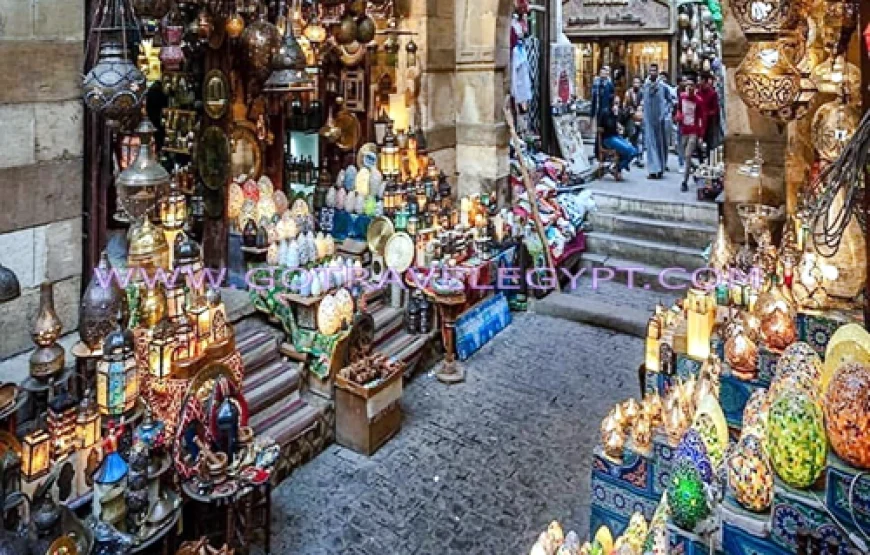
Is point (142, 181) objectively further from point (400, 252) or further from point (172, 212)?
point (400, 252)

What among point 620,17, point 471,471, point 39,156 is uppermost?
point 620,17

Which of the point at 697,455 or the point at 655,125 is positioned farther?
the point at 655,125

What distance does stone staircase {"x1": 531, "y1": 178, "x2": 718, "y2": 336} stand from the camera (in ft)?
22.6

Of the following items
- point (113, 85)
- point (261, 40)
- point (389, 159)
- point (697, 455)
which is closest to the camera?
point (697, 455)

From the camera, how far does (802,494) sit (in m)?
1.57

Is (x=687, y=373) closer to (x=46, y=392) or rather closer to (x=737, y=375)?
(x=737, y=375)

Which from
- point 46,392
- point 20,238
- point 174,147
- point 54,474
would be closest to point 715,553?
point 54,474

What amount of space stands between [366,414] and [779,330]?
2.51m

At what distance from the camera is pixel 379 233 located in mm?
5801

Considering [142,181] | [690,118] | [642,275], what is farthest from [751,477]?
[690,118]

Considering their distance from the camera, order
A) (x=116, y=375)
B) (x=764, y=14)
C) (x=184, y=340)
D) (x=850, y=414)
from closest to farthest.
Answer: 1. (x=850, y=414)
2. (x=764, y=14)
3. (x=116, y=375)
4. (x=184, y=340)

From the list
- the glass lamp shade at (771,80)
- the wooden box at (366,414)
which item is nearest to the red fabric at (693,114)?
the wooden box at (366,414)

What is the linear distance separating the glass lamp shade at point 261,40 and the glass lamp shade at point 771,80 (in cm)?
301

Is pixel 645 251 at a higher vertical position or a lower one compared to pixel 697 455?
higher
